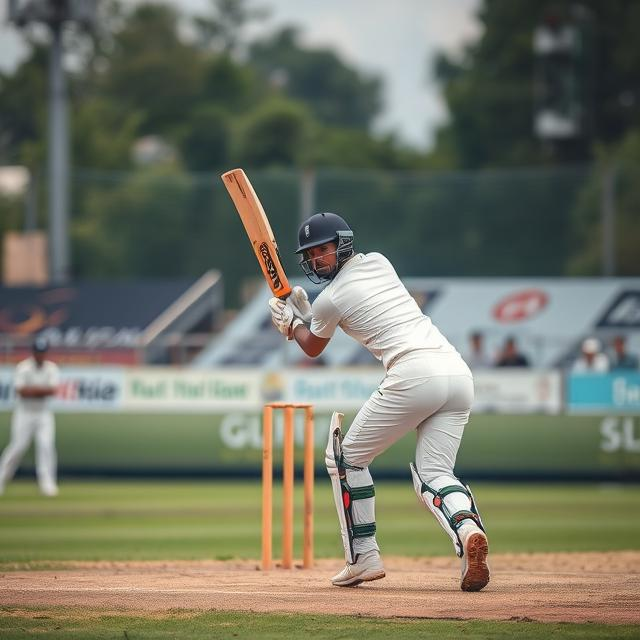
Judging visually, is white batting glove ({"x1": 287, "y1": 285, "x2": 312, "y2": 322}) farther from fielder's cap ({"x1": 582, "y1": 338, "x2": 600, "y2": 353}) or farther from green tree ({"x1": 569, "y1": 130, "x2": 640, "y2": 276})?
green tree ({"x1": 569, "y1": 130, "x2": 640, "y2": 276})

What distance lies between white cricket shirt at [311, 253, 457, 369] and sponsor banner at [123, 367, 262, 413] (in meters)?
13.7

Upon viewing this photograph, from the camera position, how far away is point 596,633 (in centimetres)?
664

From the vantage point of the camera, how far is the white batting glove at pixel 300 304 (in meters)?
8.72

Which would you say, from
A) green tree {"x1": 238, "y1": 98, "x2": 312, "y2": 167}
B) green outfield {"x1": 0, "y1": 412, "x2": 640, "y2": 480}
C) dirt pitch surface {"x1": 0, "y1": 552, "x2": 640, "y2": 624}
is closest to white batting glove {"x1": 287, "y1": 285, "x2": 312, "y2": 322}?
dirt pitch surface {"x1": 0, "y1": 552, "x2": 640, "y2": 624}

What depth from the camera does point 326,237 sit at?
8508mm

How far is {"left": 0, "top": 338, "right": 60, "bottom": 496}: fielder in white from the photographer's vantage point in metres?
19.0

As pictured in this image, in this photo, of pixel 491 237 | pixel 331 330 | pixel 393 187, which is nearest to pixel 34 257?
pixel 393 187

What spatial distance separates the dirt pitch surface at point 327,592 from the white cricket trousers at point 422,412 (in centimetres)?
82

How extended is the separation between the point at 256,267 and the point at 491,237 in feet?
21.9

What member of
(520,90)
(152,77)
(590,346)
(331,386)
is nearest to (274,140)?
(520,90)

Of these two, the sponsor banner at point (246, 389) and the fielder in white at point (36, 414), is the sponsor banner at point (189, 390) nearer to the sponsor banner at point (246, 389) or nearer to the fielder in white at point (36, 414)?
the sponsor banner at point (246, 389)

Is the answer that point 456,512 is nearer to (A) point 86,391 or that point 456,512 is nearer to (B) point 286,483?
(B) point 286,483

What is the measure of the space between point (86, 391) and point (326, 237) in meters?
15.2

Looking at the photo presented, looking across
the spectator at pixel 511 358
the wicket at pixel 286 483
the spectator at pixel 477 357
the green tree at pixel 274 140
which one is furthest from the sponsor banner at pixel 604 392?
the green tree at pixel 274 140
